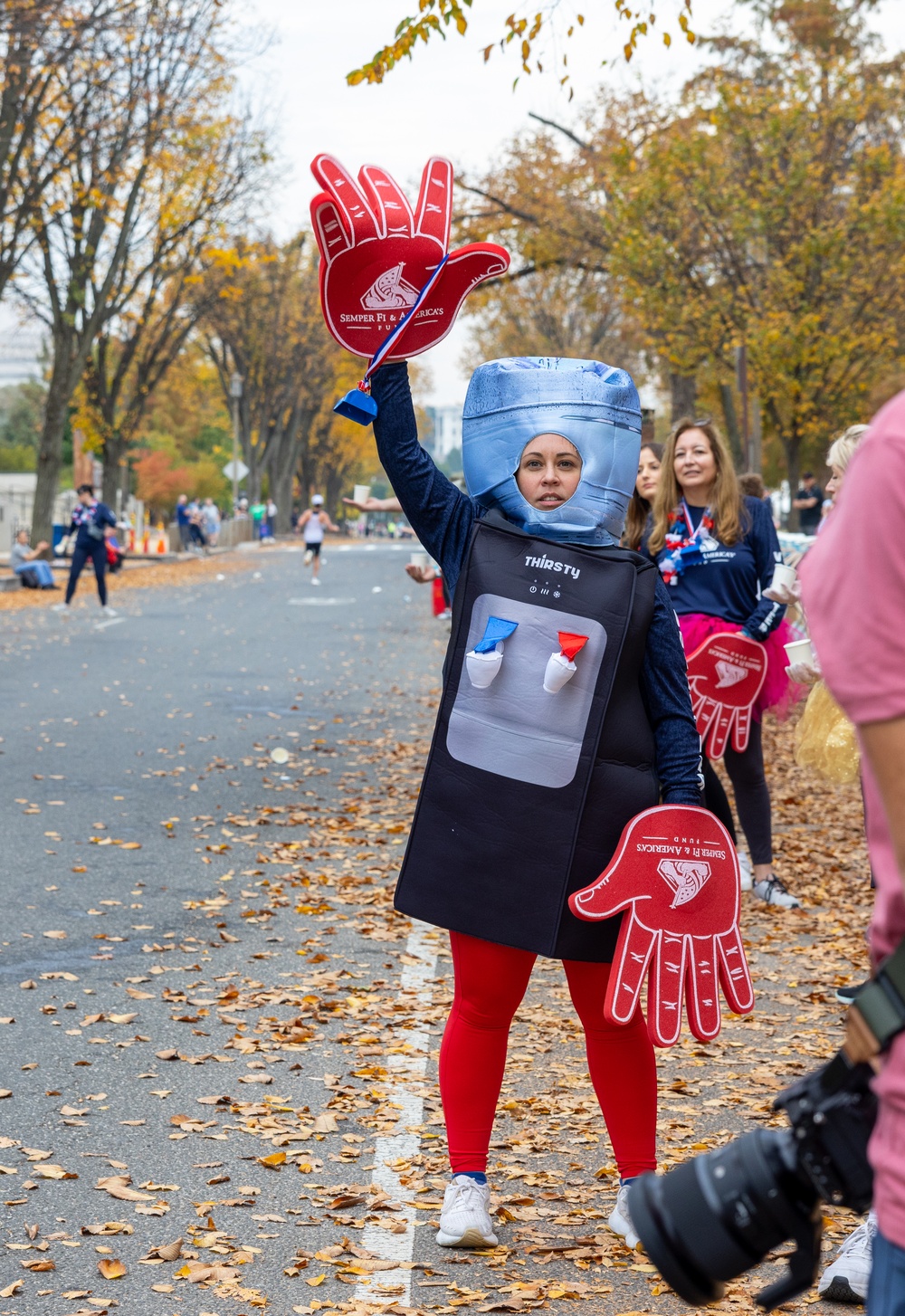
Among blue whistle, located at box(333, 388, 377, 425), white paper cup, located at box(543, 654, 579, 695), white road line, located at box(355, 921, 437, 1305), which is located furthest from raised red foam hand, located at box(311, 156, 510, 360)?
white road line, located at box(355, 921, 437, 1305)

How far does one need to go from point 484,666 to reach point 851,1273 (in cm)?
158

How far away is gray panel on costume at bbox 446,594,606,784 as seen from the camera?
3.68 metres

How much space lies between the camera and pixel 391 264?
3.83 m

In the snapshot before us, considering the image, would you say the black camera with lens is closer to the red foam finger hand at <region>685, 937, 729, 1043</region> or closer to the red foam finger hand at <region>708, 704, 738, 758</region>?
the red foam finger hand at <region>685, 937, 729, 1043</region>

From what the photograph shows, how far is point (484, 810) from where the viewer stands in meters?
3.73

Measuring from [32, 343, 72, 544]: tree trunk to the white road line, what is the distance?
28.3 metres

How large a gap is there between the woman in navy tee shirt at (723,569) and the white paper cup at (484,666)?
3.19 metres

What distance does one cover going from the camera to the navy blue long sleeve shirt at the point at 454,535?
376 cm

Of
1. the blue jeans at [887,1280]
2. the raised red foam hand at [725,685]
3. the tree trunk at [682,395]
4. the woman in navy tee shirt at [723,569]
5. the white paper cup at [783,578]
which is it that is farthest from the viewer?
the tree trunk at [682,395]

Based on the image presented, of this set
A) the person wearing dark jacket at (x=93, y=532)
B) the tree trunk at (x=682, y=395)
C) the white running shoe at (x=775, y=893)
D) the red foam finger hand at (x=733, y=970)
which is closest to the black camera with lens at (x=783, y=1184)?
the red foam finger hand at (x=733, y=970)

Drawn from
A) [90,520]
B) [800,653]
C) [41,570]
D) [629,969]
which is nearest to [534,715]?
[629,969]

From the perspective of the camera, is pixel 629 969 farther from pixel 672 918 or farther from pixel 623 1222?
pixel 623 1222

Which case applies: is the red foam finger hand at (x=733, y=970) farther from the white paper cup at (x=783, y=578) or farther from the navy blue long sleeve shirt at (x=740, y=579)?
the navy blue long sleeve shirt at (x=740, y=579)

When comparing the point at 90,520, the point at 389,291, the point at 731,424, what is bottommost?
the point at 90,520
